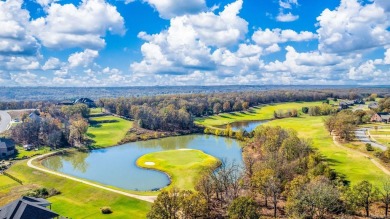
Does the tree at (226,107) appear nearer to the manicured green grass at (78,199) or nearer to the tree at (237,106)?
the tree at (237,106)

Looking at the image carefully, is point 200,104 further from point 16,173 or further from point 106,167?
point 16,173

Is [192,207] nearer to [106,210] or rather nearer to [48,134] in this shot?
[106,210]

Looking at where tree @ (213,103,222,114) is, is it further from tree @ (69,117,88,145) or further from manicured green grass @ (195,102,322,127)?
tree @ (69,117,88,145)

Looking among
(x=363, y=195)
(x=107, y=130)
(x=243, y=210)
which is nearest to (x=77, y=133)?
(x=107, y=130)

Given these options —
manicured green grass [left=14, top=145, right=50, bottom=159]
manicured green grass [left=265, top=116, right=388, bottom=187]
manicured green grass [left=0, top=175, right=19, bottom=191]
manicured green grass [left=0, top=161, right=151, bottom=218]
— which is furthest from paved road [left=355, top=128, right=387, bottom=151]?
manicured green grass [left=14, top=145, right=50, bottom=159]

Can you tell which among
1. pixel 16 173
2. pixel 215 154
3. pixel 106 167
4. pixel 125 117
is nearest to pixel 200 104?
pixel 125 117

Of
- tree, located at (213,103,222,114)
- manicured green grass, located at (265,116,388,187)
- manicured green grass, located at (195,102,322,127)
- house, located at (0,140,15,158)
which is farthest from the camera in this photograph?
tree, located at (213,103,222,114)
